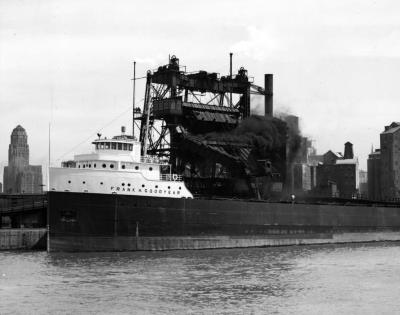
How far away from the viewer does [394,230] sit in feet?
238

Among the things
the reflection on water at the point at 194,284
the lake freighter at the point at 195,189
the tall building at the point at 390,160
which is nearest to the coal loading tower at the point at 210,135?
the lake freighter at the point at 195,189

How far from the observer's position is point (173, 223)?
47.2 m

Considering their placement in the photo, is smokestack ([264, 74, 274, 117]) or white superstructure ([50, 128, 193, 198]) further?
smokestack ([264, 74, 274, 117])

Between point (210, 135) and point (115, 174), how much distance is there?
1579 cm

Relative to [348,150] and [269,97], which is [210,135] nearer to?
[269,97]

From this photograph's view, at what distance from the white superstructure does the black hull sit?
101 cm

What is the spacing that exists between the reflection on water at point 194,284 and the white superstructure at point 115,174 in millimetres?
4788

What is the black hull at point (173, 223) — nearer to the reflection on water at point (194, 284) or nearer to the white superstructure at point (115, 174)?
the white superstructure at point (115, 174)

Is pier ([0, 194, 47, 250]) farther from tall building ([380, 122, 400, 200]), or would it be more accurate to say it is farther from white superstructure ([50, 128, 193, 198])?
tall building ([380, 122, 400, 200])

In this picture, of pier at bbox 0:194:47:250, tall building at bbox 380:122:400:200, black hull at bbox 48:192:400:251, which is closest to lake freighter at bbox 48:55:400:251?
black hull at bbox 48:192:400:251

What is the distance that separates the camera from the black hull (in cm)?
4406

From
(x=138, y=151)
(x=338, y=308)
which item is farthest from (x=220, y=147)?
(x=338, y=308)

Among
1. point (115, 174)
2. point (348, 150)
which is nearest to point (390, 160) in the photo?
point (348, 150)

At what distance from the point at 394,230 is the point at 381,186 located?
Result: 5534 centimetres
